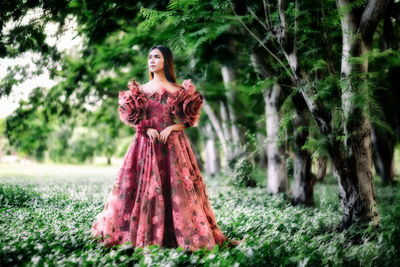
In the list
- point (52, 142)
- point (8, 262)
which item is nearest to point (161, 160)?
point (8, 262)

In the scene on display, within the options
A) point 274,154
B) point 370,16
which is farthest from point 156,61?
point 274,154

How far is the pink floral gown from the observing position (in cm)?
376

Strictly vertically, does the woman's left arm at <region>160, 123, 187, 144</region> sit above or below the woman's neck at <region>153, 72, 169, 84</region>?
below

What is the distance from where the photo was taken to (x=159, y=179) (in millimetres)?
3871

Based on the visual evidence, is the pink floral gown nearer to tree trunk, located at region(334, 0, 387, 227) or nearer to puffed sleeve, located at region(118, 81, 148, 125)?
puffed sleeve, located at region(118, 81, 148, 125)

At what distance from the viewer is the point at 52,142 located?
62.3 feet

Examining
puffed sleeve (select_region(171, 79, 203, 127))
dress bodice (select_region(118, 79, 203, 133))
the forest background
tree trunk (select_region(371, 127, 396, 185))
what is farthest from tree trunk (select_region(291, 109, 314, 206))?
tree trunk (select_region(371, 127, 396, 185))

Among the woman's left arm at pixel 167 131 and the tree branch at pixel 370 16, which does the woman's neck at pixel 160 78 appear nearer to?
the woman's left arm at pixel 167 131

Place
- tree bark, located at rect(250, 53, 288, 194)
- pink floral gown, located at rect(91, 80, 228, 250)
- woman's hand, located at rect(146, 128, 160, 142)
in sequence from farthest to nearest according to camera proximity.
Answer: tree bark, located at rect(250, 53, 288, 194), woman's hand, located at rect(146, 128, 160, 142), pink floral gown, located at rect(91, 80, 228, 250)

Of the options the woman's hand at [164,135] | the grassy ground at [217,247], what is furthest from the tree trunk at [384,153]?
the woman's hand at [164,135]

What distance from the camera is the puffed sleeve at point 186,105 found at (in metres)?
4.09

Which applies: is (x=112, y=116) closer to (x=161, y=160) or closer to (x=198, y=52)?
(x=198, y=52)

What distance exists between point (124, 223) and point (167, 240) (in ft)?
1.74

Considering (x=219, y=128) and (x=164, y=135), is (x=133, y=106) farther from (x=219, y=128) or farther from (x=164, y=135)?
(x=219, y=128)
